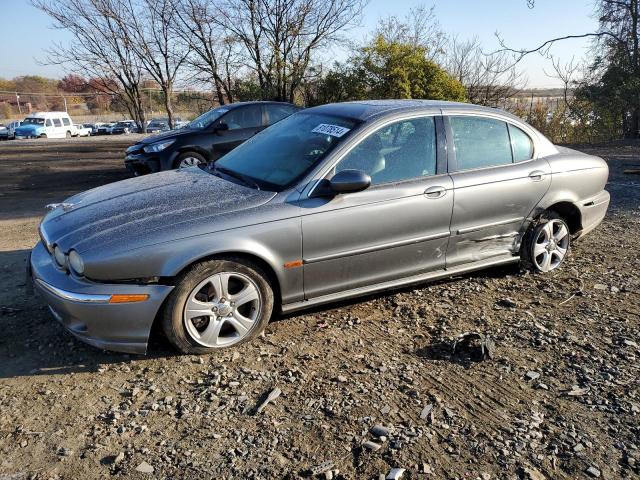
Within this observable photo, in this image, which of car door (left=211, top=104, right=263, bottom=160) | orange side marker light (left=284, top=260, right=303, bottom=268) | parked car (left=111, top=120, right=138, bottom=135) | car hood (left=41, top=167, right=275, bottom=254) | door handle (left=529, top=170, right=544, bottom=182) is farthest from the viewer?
parked car (left=111, top=120, right=138, bottom=135)

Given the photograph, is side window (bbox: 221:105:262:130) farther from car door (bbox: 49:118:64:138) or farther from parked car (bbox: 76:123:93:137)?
parked car (bbox: 76:123:93:137)

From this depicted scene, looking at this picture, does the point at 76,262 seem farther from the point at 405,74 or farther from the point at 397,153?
the point at 405,74

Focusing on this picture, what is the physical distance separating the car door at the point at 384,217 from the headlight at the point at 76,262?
142cm

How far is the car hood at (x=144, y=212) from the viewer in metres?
3.19

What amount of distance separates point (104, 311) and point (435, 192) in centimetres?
254

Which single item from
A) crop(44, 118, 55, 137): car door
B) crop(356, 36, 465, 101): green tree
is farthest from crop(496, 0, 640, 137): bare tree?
crop(44, 118, 55, 137): car door

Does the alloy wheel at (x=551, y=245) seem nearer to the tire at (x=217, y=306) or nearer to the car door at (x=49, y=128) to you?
the tire at (x=217, y=306)

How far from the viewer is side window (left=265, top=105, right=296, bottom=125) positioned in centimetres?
995

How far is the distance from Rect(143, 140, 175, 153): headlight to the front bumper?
241 inches

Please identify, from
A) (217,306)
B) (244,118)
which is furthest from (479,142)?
(244,118)

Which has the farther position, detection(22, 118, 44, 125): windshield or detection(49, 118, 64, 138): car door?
detection(49, 118, 64, 138): car door

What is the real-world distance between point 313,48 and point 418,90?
5600 millimetres

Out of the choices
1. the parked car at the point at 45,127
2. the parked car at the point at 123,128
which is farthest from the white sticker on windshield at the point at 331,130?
the parked car at the point at 123,128

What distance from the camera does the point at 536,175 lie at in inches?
180
